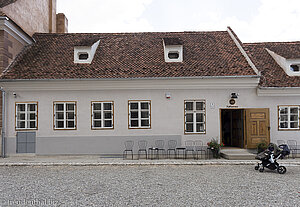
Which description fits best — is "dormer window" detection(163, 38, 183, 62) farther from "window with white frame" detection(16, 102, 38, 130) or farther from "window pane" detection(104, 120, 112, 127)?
"window with white frame" detection(16, 102, 38, 130)

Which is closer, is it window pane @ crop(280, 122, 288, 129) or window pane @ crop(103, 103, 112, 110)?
window pane @ crop(103, 103, 112, 110)

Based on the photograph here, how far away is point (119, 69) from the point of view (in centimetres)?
1373

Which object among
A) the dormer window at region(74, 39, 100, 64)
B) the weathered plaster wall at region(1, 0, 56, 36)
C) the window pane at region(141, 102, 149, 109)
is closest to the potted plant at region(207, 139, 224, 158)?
the window pane at region(141, 102, 149, 109)

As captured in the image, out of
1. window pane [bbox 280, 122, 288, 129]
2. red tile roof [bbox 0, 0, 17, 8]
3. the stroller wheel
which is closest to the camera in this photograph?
the stroller wheel

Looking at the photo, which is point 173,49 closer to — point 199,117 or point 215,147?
point 199,117

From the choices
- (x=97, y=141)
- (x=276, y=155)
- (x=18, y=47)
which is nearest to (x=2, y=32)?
(x=18, y=47)

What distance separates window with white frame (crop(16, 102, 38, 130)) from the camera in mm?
13328

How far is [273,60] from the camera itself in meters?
15.4

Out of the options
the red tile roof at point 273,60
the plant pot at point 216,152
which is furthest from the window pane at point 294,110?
the plant pot at point 216,152

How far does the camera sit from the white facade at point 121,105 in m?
13.2

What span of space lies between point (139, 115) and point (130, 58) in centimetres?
343

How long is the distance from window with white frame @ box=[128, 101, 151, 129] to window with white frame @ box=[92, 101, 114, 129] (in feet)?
3.12

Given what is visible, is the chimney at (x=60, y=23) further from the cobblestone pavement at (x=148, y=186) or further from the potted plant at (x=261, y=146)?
the potted plant at (x=261, y=146)

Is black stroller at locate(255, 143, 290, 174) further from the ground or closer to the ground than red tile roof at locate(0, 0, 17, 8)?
closer to the ground
